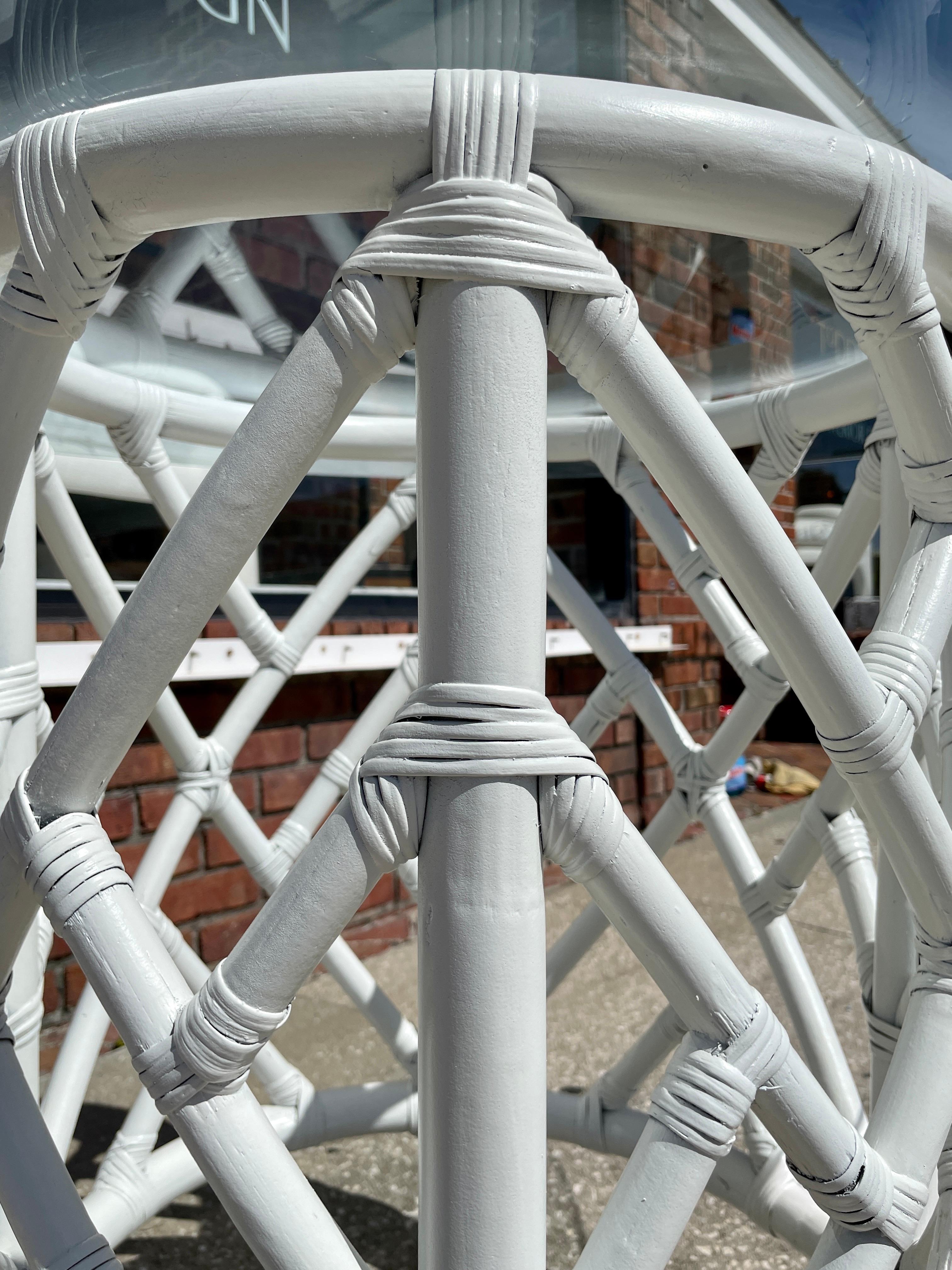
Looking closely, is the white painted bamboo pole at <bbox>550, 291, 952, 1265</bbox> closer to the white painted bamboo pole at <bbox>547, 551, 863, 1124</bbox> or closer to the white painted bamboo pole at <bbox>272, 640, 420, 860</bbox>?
the white painted bamboo pole at <bbox>547, 551, 863, 1124</bbox>

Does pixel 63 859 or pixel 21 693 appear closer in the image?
pixel 63 859

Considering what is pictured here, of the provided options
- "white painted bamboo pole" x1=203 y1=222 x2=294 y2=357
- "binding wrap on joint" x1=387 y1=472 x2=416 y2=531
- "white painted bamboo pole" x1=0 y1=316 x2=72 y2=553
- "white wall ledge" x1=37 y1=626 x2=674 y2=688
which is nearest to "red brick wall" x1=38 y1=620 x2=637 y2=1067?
"white wall ledge" x1=37 y1=626 x2=674 y2=688

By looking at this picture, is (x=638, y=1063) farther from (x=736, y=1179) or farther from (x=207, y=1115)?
(x=207, y=1115)

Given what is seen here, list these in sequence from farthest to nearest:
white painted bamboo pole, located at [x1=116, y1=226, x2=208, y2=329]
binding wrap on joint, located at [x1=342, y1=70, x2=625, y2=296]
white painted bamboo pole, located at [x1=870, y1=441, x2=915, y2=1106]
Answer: white painted bamboo pole, located at [x1=116, y1=226, x2=208, y2=329] < white painted bamboo pole, located at [x1=870, y1=441, x2=915, y2=1106] < binding wrap on joint, located at [x1=342, y1=70, x2=625, y2=296]

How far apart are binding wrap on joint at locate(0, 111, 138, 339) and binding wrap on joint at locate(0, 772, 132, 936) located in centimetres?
19

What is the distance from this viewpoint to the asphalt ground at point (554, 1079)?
977 mm

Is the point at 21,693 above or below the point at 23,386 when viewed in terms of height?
below

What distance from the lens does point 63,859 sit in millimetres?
385

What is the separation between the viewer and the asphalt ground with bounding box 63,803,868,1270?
977 mm

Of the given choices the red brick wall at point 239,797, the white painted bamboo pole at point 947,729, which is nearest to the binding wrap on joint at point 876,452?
the white painted bamboo pole at point 947,729

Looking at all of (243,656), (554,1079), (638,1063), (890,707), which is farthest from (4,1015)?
(243,656)

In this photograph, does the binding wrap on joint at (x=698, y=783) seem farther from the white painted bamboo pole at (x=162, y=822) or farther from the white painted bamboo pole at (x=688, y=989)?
the white painted bamboo pole at (x=688, y=989)

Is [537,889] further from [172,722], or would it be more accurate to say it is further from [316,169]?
[172,722]

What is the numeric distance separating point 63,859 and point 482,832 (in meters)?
0.17
